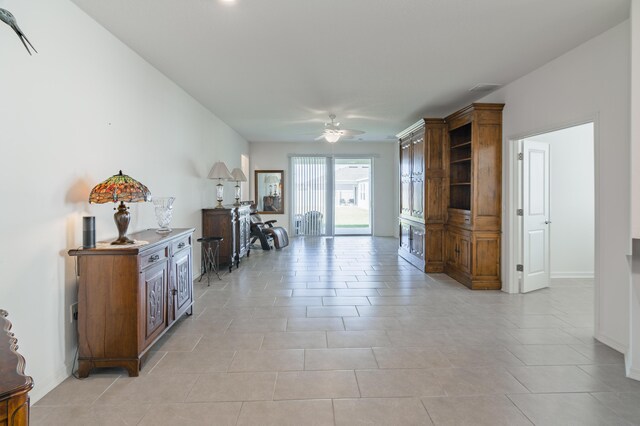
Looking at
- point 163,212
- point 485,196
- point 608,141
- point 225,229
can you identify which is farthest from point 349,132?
point 608,141

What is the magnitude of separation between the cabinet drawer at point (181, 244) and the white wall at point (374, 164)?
6990 millimetres

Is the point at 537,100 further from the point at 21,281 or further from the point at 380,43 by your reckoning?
the point at 21,281

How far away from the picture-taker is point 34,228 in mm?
2477

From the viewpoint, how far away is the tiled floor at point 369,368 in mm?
2301

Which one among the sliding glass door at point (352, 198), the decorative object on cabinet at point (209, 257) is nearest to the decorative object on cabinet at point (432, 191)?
the decorative object on cabinet at point (209, 257)

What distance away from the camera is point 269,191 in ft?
36.5

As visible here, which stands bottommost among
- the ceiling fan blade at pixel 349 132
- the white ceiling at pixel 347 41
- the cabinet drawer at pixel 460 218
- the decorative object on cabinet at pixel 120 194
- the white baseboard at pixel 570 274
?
the white baseboard at pixel 570 274

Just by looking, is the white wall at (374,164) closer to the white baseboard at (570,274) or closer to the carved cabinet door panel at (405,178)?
the carved cabinet door panel at (405,178)

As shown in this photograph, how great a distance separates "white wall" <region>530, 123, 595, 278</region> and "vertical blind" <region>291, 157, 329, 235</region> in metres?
6.36

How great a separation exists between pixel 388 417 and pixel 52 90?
3167 mm

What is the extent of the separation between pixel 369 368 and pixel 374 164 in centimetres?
884

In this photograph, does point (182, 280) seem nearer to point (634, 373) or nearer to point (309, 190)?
point (634, 373)

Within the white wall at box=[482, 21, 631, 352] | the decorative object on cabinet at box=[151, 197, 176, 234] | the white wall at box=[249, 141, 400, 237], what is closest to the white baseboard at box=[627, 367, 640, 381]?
the white wall at box=[482, 21, 631, 352]

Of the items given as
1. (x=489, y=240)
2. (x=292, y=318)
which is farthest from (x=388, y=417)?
(x=489, y=240)
